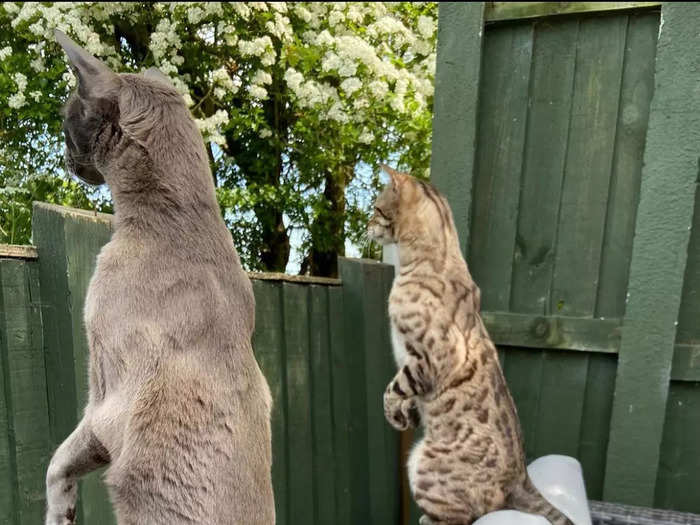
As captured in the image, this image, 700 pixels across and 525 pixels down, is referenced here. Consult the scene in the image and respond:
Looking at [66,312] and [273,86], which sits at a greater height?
[273,86]

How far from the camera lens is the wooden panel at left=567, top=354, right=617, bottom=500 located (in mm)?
2518

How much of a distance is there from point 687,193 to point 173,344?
2.24m

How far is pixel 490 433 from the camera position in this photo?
6.57 feet

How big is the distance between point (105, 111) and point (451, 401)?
1577 millimetres

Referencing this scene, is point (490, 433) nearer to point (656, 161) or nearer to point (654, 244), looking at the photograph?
point (654, 244)

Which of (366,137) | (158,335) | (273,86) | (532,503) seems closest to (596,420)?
(532,503)

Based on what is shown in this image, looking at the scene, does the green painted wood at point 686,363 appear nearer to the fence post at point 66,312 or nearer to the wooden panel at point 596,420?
the wooden panel at point 596,420

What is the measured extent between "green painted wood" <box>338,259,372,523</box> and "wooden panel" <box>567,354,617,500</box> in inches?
43.0

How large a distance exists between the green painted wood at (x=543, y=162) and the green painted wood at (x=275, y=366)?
4.00ft

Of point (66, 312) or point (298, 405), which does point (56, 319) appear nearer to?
point (66, 312)

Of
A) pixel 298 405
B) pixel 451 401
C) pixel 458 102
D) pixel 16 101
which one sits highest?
pixel 16 101

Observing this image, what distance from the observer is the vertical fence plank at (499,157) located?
253 centimetres

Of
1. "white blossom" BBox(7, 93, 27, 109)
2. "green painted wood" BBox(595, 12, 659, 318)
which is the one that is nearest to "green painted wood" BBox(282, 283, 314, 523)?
"green painted wood" BBox(595, 12, 659, 318)

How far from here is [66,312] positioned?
4.40 feet
